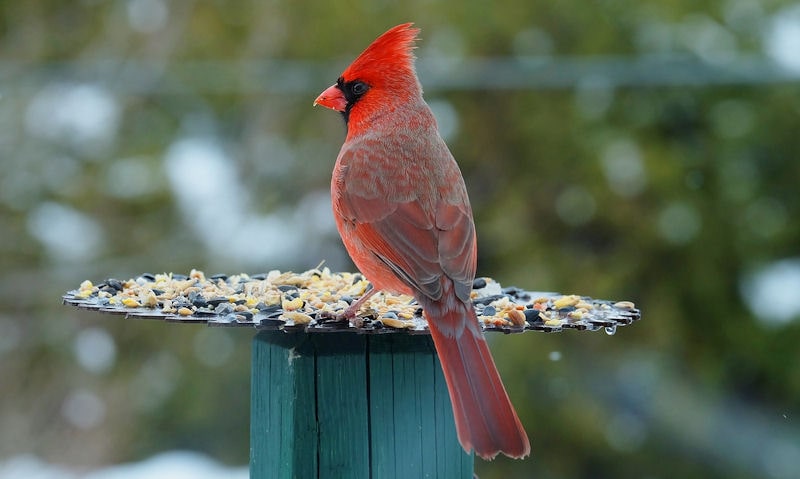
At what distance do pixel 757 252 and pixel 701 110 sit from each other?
84cm

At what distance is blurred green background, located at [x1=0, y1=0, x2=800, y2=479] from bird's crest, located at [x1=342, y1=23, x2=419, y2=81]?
249 centimetres

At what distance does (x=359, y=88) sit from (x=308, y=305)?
837 millimetres

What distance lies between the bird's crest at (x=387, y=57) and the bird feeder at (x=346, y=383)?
33.1 inches

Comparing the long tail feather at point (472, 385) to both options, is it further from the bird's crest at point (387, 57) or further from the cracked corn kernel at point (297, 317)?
the bird's crest at point (387, 57)

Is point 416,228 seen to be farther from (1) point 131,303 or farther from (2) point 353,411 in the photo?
(1) point 131,303

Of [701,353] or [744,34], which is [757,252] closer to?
[701,353]

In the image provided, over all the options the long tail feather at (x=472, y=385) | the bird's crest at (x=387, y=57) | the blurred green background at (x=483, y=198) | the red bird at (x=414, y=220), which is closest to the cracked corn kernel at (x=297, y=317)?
the red bird at (x=414, y=220)

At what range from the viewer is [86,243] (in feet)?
21.7

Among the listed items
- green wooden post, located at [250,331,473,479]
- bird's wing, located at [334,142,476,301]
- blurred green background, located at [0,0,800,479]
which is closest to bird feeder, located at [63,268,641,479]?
green wooden post, located at [250,331,473,479]

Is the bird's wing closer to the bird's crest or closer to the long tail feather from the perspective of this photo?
the long tail feather

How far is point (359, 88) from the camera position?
3170 millimetres

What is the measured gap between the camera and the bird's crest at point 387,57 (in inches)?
118

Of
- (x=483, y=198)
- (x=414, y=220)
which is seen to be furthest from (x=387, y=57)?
(x=483, y=198)

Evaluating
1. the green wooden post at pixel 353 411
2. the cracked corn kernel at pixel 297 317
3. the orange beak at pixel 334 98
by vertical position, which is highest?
the orange beak at pixel 334 98
